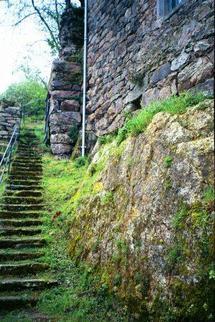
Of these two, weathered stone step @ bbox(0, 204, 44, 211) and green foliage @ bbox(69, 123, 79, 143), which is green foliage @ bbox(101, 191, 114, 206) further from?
green foliage @ bbox(69, 123, 79, 143)

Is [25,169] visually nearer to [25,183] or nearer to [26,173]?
[26,173]

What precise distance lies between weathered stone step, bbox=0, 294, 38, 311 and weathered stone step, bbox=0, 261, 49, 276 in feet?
2.05

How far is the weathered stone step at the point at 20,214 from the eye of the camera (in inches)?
275

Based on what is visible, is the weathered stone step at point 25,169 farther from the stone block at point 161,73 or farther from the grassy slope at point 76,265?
the stone block at point 161,73

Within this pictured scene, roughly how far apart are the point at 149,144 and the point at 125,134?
1.20 m

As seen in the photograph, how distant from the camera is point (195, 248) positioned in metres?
3.37

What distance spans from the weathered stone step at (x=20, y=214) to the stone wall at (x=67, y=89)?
11.4 feet

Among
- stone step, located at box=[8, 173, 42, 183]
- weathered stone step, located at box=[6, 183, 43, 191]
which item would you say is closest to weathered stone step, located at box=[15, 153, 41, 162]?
stone step, located at box=[8, 173, 42, 183]

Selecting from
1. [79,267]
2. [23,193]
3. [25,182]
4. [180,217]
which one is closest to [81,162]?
[25,182]

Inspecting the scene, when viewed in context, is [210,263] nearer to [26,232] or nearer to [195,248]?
[195,248]

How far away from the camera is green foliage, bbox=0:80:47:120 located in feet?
56.6

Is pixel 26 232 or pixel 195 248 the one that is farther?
pixel 26 232

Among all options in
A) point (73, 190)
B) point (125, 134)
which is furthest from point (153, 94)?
point (73, 190)

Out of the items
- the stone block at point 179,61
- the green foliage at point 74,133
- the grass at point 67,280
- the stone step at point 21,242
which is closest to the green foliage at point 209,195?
the grass at point 67,280
